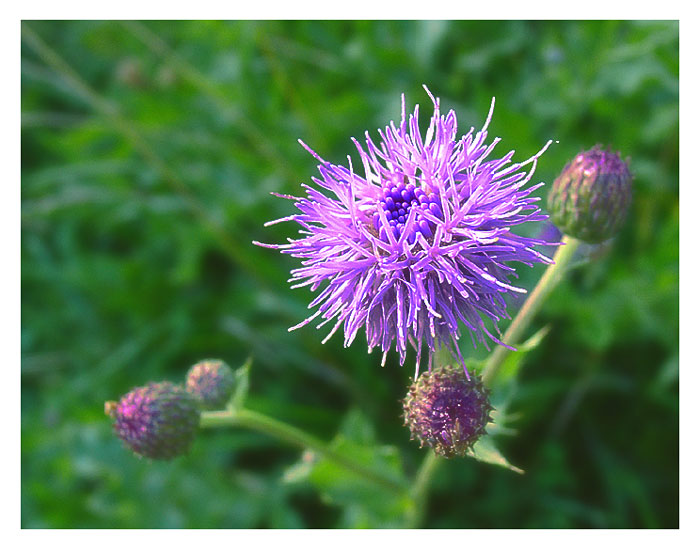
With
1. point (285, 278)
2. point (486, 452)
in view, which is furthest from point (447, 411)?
point (285, 278)

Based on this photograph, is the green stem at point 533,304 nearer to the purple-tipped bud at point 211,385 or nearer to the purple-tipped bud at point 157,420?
the purple-tipped bud at point 211,385

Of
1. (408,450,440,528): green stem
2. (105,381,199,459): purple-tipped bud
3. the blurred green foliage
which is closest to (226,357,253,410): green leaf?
(105,381,199,459): purple-tipped bud

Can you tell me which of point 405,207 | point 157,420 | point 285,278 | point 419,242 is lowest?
point 157,420

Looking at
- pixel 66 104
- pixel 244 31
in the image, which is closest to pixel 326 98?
pixel 244 31

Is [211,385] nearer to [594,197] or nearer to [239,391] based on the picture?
[239,391]

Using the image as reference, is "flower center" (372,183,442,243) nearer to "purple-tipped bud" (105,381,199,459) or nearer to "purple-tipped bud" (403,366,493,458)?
"purple-tipped bud" (403,366,493,458)

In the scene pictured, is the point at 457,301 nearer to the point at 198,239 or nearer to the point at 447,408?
the point at 447,408
